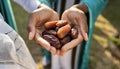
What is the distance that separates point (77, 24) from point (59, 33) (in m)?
0.11

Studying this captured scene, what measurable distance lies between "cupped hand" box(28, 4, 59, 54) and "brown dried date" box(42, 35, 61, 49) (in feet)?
0.09

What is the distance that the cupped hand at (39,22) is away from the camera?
149 cm

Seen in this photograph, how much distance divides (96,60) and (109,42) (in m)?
0.25

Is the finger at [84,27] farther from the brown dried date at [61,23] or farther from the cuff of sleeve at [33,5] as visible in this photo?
the cuff of sleeve at [33,5]

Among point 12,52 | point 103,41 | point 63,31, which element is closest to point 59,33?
point 63,31

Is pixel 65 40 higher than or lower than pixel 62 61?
higher

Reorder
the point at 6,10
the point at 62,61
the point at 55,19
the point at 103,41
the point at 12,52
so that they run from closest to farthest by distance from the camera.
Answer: the point at 12,52 → the point at 6,10 → the point at 55,19 → the point at 62,61 → the point at 103,41

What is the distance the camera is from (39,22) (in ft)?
5.30

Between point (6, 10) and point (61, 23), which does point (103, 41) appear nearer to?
point (61, 23)

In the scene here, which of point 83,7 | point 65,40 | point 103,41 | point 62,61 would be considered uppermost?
point 83,7

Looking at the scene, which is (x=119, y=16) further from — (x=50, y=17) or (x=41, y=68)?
(x=50, y=17)


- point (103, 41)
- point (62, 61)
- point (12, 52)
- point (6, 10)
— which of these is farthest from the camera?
point (103, 41)

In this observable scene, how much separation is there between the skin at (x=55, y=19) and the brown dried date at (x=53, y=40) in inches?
0.9

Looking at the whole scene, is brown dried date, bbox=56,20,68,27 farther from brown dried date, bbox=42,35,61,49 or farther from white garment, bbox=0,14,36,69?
white garment, bbox=0,14,36,69
